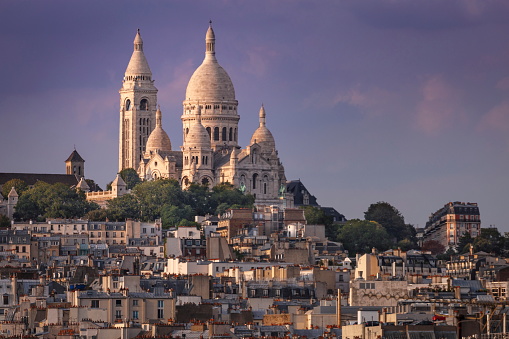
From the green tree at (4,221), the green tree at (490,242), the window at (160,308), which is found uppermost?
the green tree at (4,221)

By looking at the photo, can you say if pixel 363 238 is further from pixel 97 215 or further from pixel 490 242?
pixel 97 215

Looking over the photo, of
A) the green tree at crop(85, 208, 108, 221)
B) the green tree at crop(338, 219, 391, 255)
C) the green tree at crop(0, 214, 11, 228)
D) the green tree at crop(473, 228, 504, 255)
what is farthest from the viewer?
the green tree at crop(85, 208, 108, 221)

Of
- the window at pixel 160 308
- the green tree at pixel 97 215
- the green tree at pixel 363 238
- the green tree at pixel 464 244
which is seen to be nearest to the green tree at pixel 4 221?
the green tree at pixel 97 215

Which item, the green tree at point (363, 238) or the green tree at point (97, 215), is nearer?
the green tree at point (363, 238)

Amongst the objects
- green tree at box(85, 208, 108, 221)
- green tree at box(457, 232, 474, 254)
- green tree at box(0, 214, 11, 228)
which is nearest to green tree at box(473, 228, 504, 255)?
green tree at box(457, 232, 474, 254)

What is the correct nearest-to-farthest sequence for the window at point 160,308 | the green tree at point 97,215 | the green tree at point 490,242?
1. the window at point 160,308
2. the green tree at point 490,242
3. the green tree at point 97,215

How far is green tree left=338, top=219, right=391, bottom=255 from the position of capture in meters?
190

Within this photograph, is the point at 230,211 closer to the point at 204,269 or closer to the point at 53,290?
the point at 204,269

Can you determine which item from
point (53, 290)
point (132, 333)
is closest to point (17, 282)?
point (53, 290)

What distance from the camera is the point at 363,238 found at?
194 meters

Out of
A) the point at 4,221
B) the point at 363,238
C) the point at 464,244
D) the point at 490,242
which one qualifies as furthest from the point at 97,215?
the point at 490,242

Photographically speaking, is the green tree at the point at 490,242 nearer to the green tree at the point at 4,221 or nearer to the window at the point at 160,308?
the green tree at the point at 4,221

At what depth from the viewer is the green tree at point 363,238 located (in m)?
190

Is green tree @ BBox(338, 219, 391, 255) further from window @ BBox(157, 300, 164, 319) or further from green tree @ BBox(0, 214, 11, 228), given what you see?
window @ BBox(157, 300, 164, 319)
